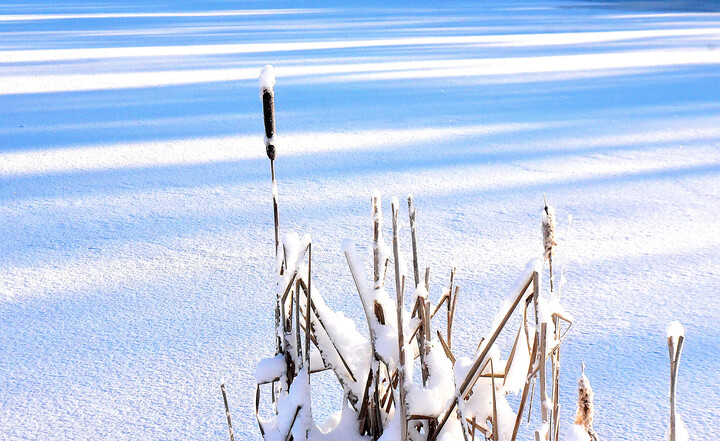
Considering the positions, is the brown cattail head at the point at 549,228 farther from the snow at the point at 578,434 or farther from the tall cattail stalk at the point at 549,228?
the snow at the point at 578,434

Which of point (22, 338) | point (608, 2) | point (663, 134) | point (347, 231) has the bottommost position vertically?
point (22, 338)

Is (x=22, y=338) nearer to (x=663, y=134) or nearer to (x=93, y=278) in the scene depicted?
(x=93, y=278)

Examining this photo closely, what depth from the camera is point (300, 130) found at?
2945 mm

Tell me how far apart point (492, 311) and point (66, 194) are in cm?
127

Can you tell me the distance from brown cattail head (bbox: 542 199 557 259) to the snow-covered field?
0.47 metres

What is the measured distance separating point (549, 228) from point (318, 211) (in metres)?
1.40

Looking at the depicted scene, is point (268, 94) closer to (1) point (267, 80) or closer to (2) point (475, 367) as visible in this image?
(1) point (267, 80)

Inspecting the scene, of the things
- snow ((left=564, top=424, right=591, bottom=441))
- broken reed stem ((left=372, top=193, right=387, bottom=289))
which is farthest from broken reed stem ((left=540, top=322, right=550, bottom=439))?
broken reed stem ((left=372, top=193, right=387, bottom=289))

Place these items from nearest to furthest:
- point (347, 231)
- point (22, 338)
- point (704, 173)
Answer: point (22, 338), point (347, 231), point (704, 173)

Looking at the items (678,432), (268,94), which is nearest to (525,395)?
(678,432)

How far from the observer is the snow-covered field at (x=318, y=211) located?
1.10 m

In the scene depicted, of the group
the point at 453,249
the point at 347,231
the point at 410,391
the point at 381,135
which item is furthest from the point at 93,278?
the point at 381,135

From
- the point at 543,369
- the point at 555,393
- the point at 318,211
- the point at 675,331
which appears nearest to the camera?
the point at 675,331

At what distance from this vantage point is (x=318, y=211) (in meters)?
1.92
